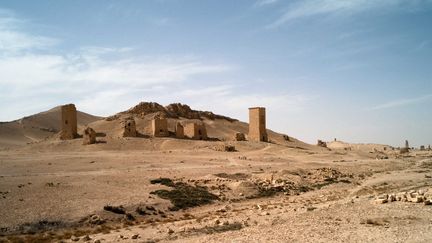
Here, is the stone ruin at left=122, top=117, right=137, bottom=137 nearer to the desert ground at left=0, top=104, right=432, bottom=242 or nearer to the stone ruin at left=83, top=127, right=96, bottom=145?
the stone ruin at left=83, top=127, right=96, bottom=145

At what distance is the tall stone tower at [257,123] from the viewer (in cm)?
5769

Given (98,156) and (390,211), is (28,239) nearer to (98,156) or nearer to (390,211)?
(390,211)

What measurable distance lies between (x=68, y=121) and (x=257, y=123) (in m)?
24.0

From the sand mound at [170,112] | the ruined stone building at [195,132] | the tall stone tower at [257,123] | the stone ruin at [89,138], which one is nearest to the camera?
the stone ruin at [89,138]

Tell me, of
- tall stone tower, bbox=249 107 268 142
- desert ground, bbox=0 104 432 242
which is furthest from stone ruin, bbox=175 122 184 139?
desert ground, bbox=0 104 432 242

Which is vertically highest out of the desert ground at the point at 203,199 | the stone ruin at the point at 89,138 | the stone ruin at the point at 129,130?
the stone ruin at the point at 129,130

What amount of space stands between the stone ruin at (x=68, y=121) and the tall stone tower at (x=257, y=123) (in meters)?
22.6

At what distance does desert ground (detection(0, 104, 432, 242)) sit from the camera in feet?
50.9

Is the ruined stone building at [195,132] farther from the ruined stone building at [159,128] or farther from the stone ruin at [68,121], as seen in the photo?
the stone ruin at [68,121]

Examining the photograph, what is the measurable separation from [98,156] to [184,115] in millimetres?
38504

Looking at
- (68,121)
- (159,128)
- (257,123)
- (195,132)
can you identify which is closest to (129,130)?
(159,128)

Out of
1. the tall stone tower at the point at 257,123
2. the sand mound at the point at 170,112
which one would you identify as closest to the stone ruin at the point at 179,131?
the tall stone tower at the point at 257,123

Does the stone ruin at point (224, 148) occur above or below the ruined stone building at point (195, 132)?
below

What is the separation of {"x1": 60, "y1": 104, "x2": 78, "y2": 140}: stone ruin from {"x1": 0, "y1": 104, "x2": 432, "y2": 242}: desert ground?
510 centimetres
